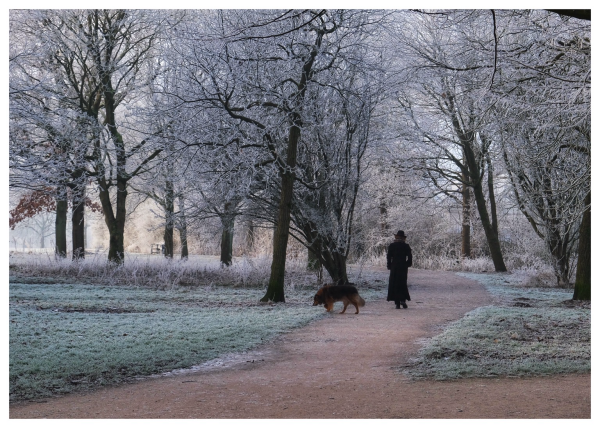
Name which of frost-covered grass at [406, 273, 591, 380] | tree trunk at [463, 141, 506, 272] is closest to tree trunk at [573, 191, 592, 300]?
frost-covered grass at [406, 273, 591, 380]

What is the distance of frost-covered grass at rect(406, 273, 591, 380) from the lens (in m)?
7.26

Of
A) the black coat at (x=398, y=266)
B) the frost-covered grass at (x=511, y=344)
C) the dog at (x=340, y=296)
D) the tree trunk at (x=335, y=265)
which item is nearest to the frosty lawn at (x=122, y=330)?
the dog at (x=340, y=296)

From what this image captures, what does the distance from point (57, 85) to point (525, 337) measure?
14.2m

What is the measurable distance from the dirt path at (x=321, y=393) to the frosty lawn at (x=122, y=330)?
521 mm

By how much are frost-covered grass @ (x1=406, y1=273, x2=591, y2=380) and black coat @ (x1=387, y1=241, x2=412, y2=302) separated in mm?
1387

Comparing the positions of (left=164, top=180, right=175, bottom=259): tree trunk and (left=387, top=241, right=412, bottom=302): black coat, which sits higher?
(left=164, top=180, right=175, bottom=259): tree trunk

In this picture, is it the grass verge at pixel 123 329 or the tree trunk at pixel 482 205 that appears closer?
the grass verge at pixel 123 329

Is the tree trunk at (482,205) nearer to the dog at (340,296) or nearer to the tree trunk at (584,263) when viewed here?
the tree trunk at (584,263)

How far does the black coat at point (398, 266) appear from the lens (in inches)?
491

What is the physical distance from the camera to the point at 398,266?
12547 mm

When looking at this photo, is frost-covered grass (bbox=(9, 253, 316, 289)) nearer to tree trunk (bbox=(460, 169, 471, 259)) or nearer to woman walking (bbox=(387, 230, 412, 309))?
woman walking (bbox=(387, 230, 412, 309))

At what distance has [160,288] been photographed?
16781mm

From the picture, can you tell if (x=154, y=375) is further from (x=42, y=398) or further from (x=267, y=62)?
(x=267, y=62)

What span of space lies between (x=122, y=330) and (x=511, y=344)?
518 cm
